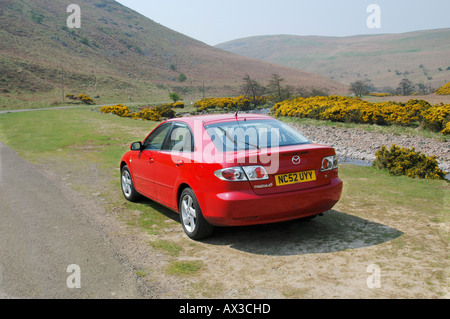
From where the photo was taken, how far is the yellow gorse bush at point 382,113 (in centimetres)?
2039

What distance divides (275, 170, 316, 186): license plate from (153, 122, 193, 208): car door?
4.07 ft

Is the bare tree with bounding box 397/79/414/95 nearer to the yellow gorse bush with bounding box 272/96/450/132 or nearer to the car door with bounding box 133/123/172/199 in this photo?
the yellow gorse bush with bounding box 272/96/450/132

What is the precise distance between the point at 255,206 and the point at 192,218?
3.42ft

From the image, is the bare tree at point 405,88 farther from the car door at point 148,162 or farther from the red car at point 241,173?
the red car at point 241,173

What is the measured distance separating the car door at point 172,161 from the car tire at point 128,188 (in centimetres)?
131

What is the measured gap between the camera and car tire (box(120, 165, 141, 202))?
784cm

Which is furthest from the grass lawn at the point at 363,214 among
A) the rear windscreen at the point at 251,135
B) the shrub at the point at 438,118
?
the shrub at the point at 438,118

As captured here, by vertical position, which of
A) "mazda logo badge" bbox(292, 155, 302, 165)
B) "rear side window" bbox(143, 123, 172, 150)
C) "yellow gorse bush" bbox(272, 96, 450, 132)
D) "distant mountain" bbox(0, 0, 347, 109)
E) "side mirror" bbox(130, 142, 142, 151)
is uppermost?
"distant mountain" bbox(0, 0, 347, 109)

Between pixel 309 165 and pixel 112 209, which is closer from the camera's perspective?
pixel 309 165

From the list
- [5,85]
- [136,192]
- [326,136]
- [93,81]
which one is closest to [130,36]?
[93,81]

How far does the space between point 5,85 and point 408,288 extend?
67.8m

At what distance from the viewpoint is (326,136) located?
23.2 m

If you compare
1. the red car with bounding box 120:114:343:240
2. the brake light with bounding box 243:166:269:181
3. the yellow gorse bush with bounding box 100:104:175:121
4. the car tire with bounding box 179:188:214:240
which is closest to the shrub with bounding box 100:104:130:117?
the yellow gorse bush with bounding box 100:104:175:121
